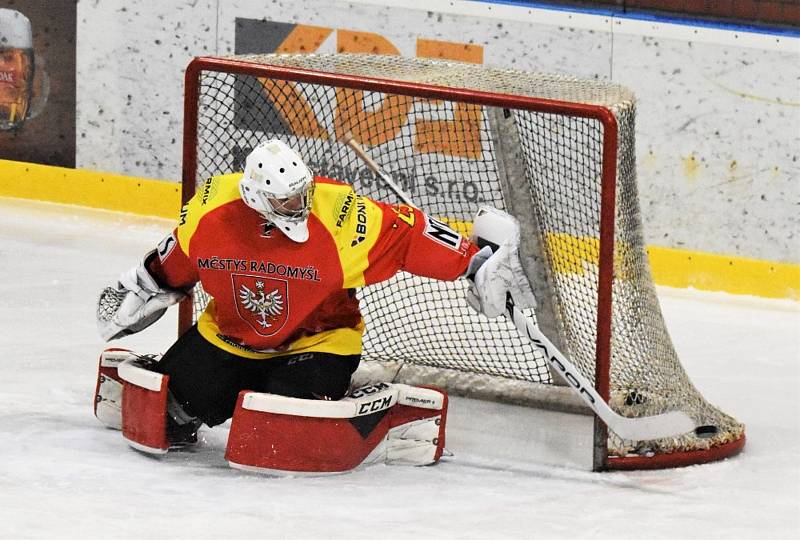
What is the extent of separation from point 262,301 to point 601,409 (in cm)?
88

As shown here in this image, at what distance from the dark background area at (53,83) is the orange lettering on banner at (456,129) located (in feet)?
5.27

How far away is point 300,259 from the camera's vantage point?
3607mm

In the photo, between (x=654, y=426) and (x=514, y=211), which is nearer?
(x=654, y=426)

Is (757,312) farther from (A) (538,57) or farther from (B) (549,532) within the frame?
(B) (549,532)

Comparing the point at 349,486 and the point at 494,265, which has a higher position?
the point at 494,265

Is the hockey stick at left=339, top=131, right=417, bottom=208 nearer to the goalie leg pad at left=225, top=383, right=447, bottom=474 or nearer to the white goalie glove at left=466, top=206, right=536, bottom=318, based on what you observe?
the white goalie glove at left=466, top=206, right=536, bottom=318

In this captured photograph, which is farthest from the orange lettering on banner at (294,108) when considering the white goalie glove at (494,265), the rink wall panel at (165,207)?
the rink wall panel at (165,207)

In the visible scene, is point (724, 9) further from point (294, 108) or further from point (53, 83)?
point (53, 83)

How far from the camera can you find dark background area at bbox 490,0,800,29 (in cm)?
567

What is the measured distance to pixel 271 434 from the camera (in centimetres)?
354

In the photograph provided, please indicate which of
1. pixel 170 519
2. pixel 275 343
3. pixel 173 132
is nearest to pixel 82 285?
pixel 173 132

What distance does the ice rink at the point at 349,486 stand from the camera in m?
3.27

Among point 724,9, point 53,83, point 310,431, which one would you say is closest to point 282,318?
point 310,431

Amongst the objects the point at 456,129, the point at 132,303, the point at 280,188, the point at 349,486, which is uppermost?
the point at 280,188
